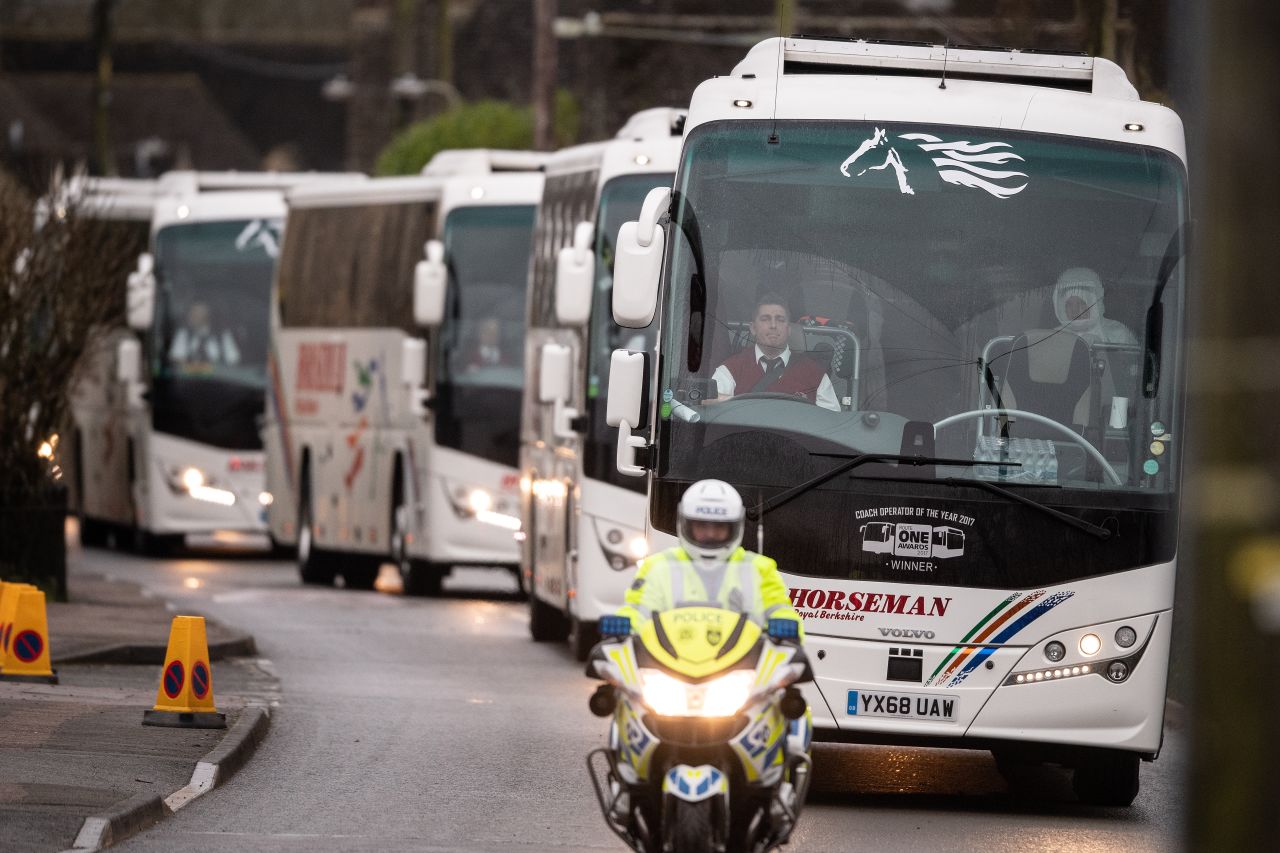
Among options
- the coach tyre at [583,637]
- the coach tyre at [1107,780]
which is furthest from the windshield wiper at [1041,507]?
the coach tyre at [583,637]

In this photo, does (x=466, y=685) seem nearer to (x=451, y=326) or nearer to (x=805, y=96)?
(x=805, y=96)

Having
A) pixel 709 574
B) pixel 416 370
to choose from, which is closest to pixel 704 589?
pixel 709 574

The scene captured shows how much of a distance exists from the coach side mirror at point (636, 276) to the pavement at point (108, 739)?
2734mm

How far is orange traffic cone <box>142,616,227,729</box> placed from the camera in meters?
14.0

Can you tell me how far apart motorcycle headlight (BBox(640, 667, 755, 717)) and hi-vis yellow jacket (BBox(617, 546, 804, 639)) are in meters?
0.27

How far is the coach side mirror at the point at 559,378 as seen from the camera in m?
19.1

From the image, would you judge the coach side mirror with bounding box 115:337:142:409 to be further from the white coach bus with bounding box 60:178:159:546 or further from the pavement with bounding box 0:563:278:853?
the pavement with bounding box 0:563:278:853

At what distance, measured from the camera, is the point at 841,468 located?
1262cm

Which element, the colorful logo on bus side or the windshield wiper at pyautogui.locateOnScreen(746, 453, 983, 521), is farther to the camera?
the windshield wiper at pyautogui.locateOnScreen(746, 453, 983, 521)

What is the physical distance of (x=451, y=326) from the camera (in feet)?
82.6

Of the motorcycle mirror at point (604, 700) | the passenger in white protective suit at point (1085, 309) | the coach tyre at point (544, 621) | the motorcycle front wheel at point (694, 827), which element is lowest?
the coach tyre at point (544, 621)

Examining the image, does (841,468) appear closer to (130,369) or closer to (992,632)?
(992,632)

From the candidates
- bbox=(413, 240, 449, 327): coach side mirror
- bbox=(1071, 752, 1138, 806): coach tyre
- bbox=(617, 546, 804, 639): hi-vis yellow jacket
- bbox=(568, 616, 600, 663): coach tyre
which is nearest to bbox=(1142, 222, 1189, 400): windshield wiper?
bbox=(1071, 752, 1138, 806): coach tyre

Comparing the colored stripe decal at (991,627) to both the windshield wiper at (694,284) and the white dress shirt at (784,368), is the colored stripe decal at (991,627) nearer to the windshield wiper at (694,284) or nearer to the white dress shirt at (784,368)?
the white dress shirt at (784,368)
